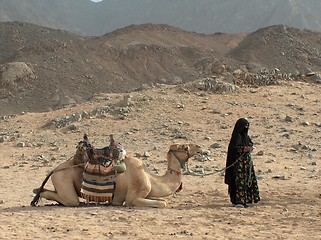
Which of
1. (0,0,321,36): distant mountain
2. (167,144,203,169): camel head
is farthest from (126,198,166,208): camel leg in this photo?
Result: (0,0,321,36): distant mountain

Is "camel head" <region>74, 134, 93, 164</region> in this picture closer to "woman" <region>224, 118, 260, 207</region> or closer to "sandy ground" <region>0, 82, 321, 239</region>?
"sandy ground" <region>0, 82, 321, 239</region>

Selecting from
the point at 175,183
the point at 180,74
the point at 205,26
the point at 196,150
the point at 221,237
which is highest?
the point at 205,26

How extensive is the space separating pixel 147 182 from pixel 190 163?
4.35 meters

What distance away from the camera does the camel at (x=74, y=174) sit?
6871 mm

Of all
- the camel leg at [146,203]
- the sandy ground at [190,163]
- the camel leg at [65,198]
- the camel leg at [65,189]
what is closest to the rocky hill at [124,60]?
the sandy ground at [190,163]

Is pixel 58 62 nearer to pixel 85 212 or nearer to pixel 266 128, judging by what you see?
pixel 266 128

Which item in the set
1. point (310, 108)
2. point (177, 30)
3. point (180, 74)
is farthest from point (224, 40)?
point (310, 108)

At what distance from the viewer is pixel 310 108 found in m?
15.9

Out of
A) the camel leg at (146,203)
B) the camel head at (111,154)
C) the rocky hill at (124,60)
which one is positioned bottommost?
the camel leg at (146,203)

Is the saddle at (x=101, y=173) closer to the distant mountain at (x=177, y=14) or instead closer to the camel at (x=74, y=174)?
the camel at (x=74, y=174)

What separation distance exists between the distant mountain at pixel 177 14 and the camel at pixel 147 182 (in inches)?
3558

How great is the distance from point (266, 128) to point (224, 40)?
37620mm

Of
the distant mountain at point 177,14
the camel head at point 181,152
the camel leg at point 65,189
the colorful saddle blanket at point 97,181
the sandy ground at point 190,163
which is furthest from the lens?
the distant mountain at point 177,14

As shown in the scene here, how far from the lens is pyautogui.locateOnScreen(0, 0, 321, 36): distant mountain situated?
97250mm
